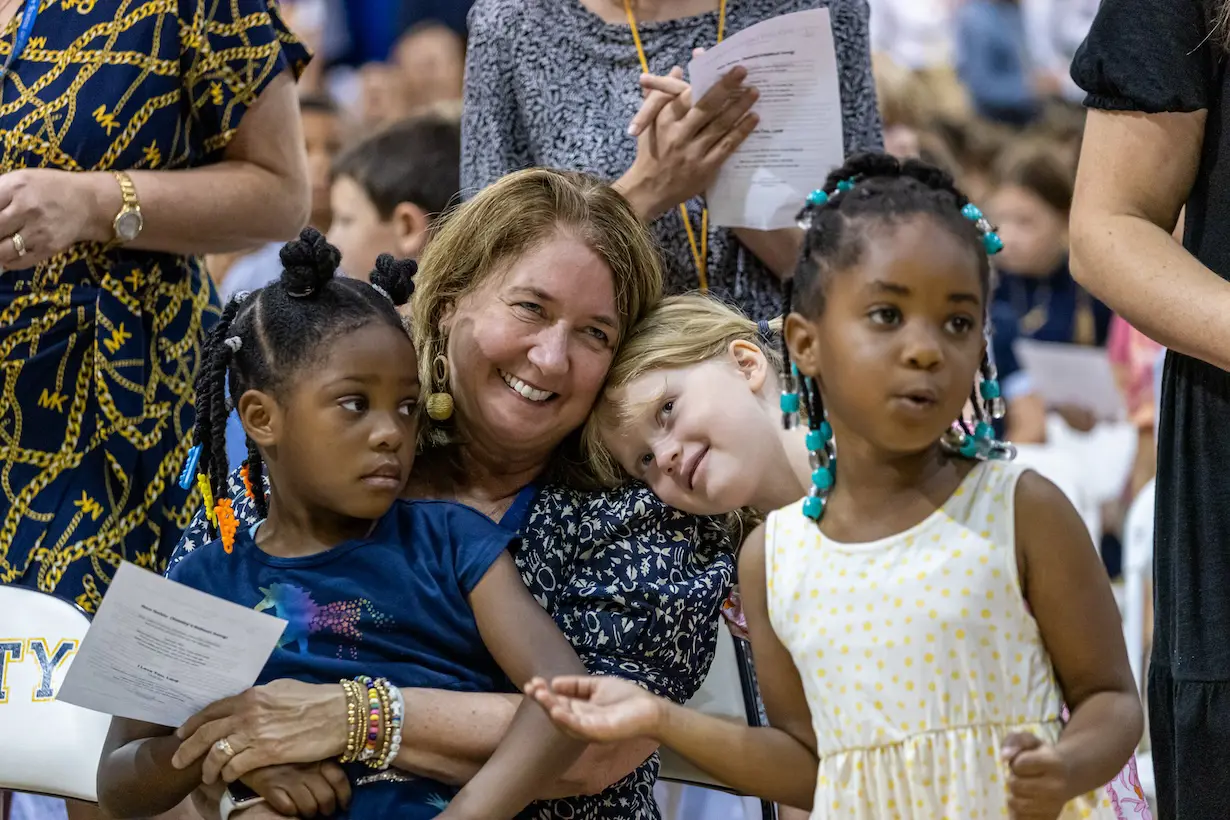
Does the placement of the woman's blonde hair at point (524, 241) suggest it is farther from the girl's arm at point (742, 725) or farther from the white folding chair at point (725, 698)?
the girl's arm at point (742, 725)

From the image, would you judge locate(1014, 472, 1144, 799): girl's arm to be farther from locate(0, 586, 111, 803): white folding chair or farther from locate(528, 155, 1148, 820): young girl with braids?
locate(0, 586, 111, 803): white folding chair

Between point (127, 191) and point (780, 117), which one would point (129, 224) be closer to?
point (127, 191)

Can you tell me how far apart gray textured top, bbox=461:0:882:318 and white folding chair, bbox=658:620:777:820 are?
2.25 ft

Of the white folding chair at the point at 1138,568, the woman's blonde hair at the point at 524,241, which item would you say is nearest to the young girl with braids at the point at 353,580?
the woman's blonde hair at the point at 524,241

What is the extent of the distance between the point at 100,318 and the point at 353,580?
27.8 inches

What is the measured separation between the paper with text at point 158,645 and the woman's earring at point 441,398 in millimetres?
600

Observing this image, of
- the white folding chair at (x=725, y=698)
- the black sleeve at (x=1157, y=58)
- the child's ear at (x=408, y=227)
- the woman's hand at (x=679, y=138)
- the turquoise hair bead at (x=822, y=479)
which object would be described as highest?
the black sleeve at (x=1157, y=58)

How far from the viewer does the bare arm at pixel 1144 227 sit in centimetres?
205

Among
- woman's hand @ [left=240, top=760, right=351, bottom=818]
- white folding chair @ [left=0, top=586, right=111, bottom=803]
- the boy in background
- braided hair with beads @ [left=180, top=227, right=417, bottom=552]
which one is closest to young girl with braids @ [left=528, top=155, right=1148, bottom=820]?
woman's hand @ [left=240, top=760, right=351, bottom=818]

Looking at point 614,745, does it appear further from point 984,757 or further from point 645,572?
point 984,757

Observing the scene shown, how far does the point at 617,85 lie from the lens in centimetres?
308

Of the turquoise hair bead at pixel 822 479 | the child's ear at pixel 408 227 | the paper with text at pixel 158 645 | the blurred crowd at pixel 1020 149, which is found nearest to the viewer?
the turquoise hair bead at pixel 822 479

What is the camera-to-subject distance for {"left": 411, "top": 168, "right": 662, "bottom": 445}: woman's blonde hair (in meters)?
2.63

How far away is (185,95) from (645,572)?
44.7 inches
